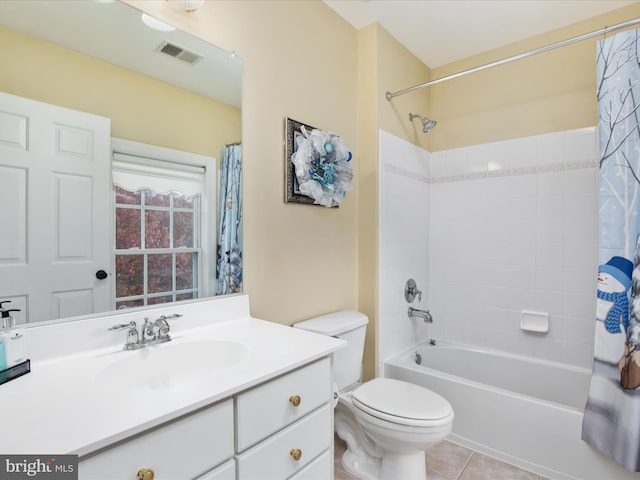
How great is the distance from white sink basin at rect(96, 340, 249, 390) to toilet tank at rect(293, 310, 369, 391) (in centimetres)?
56

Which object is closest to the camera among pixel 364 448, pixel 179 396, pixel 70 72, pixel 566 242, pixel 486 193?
pixel 179 396

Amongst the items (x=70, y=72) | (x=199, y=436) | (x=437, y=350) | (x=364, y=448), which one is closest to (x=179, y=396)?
(x=199, y=436)

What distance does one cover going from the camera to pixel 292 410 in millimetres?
1010

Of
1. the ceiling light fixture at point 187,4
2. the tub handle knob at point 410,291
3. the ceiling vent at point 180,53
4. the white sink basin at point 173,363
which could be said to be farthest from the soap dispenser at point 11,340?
the tub handle knob at point 410,291

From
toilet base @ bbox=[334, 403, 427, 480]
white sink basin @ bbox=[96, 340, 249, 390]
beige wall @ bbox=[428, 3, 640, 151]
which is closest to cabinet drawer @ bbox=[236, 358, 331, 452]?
white sink basin @ bbox=[96, 340, 249, 390]

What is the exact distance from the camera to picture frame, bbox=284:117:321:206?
1.69 m

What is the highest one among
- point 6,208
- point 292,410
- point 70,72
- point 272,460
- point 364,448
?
point 70,72

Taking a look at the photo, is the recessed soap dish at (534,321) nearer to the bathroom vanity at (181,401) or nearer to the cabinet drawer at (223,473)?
the bathroom vanity at (181,401)

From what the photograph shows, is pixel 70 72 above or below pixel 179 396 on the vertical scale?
above

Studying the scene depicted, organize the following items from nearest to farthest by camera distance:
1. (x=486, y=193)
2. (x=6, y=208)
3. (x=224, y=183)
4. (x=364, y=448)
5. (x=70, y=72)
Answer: (x=6, y=208)
(x=70, y=72)
(x=224, y=183)
(x=364, y=448)
(x=486, y=193)

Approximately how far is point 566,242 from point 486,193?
591 millimetres

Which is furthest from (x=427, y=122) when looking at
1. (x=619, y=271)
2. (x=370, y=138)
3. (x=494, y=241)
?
(x=619, y=271)

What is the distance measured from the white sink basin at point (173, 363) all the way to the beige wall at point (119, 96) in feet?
2.44

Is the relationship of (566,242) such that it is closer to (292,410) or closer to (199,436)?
(292,410)
